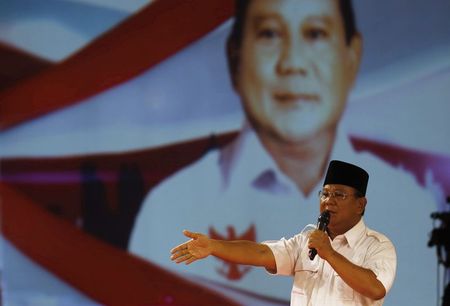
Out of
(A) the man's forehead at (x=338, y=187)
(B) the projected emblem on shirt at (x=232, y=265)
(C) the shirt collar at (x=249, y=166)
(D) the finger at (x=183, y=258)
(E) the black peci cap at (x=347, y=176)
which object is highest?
(C) the shirt collar at (x=249, y=166)

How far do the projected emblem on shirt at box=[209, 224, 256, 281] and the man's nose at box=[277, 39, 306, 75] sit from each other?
92 centimetres

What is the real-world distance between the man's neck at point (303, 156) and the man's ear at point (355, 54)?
345mm

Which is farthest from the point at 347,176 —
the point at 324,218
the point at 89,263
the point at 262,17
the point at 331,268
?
the point at 89,263

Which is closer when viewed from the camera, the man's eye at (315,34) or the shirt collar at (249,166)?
the man's eye at (315,34)

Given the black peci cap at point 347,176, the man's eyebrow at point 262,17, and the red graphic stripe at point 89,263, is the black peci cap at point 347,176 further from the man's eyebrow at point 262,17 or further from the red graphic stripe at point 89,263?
the red graphic stripe at point 89,263

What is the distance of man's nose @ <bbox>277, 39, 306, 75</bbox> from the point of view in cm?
431

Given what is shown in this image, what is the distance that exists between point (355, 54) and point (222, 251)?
2.06 meters

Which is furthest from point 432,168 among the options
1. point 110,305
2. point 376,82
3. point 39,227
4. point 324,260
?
point 39,227

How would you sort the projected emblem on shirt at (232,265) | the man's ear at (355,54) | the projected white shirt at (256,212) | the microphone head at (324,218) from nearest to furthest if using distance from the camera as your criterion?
the microphone head at (324,218) < the projected white shirt at (256,212) < the man's ear at (355,54) < the projected emblem on shirt at (232,265)

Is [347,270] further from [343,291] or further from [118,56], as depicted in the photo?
[118,56]

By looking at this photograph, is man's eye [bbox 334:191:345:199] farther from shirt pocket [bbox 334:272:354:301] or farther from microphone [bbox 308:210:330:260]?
shirt pocket [bbox 334:272:354:301]

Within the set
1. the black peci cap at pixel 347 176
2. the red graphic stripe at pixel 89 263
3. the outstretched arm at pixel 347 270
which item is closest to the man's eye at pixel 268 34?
the red graphic stripe at pixel 89 263

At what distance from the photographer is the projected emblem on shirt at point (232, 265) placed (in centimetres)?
444

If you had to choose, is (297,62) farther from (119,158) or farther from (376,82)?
(119,158)
